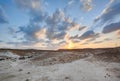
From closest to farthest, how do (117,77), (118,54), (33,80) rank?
(33,80)
(117,77)
(118,54)

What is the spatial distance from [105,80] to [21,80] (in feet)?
33.7

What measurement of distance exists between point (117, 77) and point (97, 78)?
9.30 ft

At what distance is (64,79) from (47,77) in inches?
92.3

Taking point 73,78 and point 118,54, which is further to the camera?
point 118,54

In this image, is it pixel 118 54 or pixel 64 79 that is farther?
pixel 118 54

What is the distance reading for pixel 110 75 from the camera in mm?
20250

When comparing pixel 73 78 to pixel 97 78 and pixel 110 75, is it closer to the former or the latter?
pixel 97 78

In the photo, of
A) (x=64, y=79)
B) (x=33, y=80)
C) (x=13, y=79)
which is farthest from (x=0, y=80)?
(x=64, y=79)

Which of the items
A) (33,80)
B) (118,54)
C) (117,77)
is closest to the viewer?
Answer: (33,80)

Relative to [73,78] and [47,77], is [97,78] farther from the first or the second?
[47,77]

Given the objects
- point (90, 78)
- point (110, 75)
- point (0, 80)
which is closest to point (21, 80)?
point (0, 80)

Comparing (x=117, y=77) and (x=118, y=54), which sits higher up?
(x=118, y=54)

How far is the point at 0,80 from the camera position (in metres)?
19.3

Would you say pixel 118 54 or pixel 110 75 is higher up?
pixel 118 54
